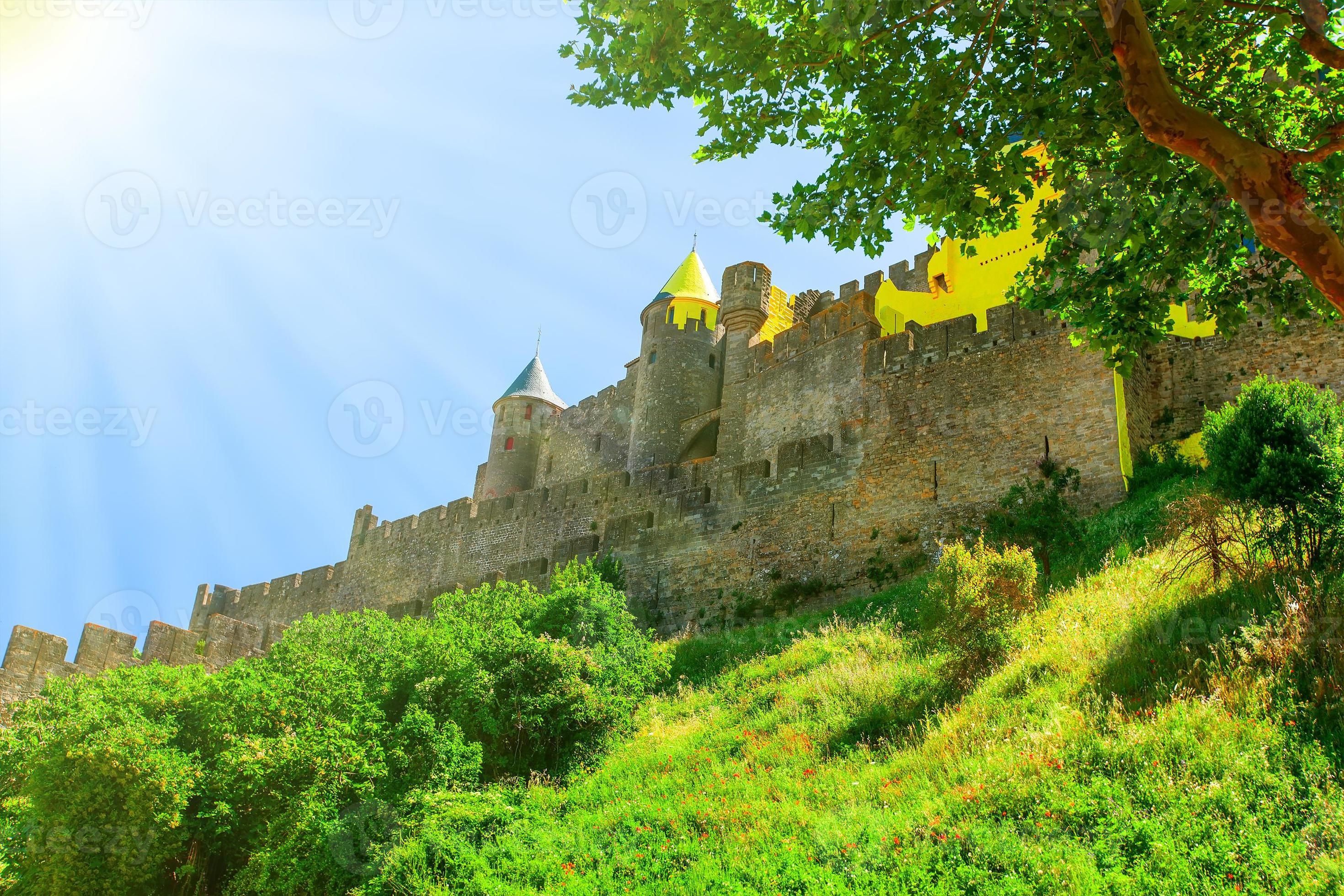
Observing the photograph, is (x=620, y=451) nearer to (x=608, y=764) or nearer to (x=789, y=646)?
(x=789, y=646)

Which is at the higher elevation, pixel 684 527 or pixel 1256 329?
pixel 1256 329

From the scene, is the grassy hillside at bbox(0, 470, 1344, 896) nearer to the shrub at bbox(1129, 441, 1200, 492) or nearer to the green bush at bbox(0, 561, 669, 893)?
the green bush at bbox(0, 561, 669, 893)

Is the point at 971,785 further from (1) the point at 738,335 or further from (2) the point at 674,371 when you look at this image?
(2) the point at 674,371

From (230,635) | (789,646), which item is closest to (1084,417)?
(789,646)

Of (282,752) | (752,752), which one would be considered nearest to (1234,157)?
(752,752)

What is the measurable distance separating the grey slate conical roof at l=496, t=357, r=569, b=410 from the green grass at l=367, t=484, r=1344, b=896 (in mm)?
22204

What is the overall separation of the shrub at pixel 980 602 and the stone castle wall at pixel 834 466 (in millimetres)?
4406

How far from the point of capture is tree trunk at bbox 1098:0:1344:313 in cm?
608

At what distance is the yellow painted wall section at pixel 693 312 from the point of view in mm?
30453

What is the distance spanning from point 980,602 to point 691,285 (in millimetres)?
20085

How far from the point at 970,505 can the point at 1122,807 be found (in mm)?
11217

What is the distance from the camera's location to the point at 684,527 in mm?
23359

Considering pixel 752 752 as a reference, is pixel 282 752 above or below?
above

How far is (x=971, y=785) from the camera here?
9312 mm
